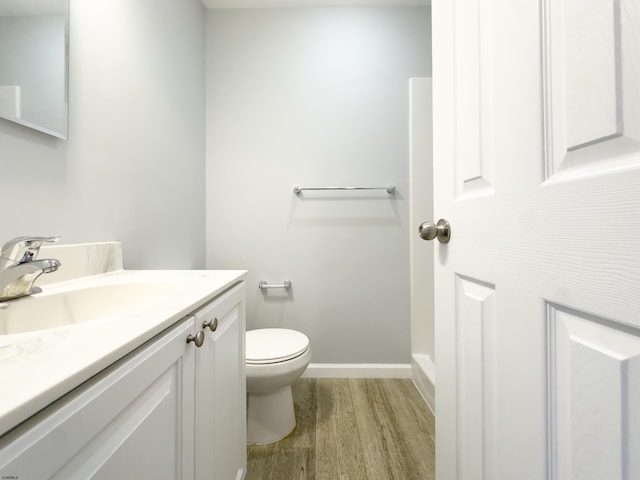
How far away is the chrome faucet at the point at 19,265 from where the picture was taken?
22.9 inches

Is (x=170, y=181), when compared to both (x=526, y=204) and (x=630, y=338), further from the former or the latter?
(x=630, y=338)

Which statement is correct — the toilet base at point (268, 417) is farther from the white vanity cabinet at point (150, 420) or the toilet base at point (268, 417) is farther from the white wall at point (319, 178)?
the white wall at point (319, 178)

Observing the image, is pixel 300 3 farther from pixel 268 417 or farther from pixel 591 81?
pixel 268 417

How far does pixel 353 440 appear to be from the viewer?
1242 mm

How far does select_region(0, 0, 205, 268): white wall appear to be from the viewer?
0.76 meters

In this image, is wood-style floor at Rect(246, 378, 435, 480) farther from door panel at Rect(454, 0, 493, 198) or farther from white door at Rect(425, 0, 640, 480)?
door panel at Rect(454, 0, 493, 198)

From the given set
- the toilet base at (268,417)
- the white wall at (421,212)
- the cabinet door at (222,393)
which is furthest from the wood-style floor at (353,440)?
the white wall at (421,212)

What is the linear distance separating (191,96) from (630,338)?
1919mm

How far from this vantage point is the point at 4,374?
283 mm

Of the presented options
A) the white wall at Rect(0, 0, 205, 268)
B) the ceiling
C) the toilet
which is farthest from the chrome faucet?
the ceiling

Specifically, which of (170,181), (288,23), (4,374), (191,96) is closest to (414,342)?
(170,181)

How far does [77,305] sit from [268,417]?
0.92 m

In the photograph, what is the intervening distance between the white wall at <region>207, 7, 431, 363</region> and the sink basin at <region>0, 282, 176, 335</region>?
1019mm

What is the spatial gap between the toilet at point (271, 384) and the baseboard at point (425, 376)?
0.71 m
